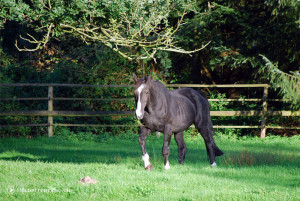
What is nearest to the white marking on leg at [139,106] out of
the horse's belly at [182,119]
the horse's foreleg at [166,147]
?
the horse's foreleg at [166,147]

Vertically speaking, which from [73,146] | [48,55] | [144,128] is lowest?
[73,146]

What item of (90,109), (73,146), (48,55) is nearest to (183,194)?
(73,146)

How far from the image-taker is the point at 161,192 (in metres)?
5.98

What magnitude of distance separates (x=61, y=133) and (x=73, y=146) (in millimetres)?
1705

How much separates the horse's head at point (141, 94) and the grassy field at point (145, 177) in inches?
42.7

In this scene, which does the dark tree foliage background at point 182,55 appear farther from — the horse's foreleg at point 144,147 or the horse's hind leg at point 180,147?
the horse's foreleg at point 144,147

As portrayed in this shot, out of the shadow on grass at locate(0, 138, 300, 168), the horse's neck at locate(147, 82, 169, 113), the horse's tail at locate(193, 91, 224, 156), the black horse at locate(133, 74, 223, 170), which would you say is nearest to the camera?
the black horse at locate(133, 74, 223, 170)

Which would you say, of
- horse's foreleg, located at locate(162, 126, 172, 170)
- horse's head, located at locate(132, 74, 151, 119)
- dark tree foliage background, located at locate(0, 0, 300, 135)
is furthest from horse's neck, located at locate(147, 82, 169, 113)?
dark tree foliage background, located at locate(0, 0, 300, 135)

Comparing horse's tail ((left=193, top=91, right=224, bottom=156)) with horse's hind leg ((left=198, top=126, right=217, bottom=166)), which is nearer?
horse's hind leg ((left=198, top=126, right=217, bottom=166))

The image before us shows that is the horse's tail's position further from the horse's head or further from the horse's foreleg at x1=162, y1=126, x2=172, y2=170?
the horse's head

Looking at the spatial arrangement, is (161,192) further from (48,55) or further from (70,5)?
(48,55)

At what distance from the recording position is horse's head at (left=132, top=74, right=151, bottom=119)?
7250 millimetres

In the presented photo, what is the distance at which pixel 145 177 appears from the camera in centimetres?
697

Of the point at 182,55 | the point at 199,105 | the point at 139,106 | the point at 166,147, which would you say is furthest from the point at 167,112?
the point at 182,55
